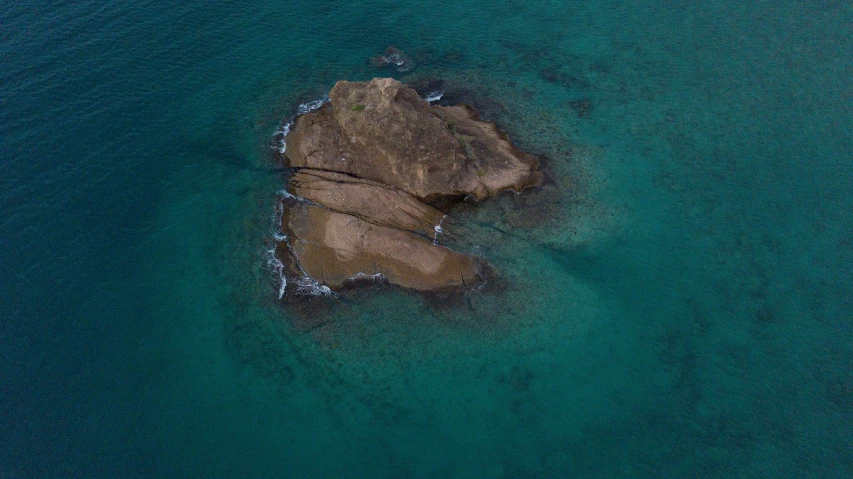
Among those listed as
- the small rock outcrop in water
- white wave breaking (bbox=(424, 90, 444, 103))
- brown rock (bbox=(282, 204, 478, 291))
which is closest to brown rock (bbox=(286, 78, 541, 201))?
the small rock outcrop in water

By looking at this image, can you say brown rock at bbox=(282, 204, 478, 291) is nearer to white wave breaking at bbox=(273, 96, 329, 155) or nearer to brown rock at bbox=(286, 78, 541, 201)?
brown rock at bbox=(286, 78, 541, 201)

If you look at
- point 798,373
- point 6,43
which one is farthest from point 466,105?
point 6,43

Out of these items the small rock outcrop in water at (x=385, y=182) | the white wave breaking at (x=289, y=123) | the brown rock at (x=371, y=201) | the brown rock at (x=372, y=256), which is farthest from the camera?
the white wave breaking at (x=289, y=123)

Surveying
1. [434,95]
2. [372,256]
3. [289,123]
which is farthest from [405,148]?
[289,123]

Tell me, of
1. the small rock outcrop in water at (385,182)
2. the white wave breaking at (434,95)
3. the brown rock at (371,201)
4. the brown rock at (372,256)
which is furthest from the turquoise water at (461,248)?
the brown rock at (371,201)

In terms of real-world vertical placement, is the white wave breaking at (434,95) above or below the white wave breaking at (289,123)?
above

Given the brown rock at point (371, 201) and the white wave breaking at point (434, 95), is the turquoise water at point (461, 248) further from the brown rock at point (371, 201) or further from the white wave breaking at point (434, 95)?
the brown rock at point (371, 201)
